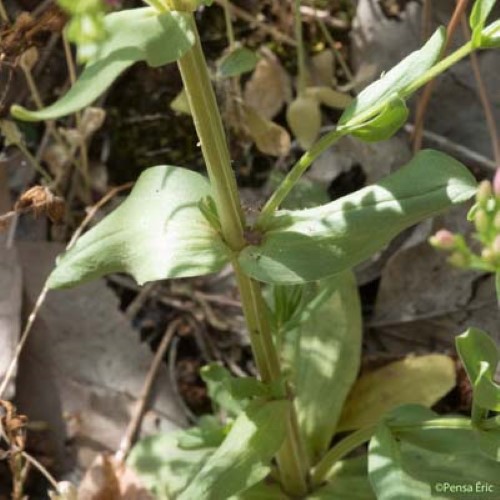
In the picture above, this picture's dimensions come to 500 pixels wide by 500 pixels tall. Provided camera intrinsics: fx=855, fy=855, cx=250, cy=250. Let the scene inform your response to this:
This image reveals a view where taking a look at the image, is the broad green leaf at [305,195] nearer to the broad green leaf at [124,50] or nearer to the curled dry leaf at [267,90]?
the curled dry leaf at [267,90]

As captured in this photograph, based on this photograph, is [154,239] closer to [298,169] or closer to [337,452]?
[298,169]

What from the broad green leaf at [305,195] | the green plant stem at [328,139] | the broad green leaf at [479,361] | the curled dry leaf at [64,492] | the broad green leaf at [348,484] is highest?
the green plant stem at [328,139]

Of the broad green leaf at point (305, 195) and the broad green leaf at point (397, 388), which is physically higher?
the broad green leaf at point (305, 195)

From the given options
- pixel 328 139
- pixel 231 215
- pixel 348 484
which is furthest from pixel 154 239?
pixel 348 484

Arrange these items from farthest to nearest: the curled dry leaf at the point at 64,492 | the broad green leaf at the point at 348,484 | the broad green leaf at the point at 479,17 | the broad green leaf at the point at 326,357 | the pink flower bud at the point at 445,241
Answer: the broad green leaf at the point at 326,357, the broad green leaf at the point at 348,484, the curled dry leaf at the point at 64,492, the broad green leaf at the point at 479,17, the pink flower bud at the point at 445,241

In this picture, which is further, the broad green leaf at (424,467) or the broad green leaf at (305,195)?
the broad green leaf at (305,195)

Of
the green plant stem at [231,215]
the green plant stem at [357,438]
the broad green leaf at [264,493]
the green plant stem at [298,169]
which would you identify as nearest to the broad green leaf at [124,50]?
the green plant stem at [231,215]
